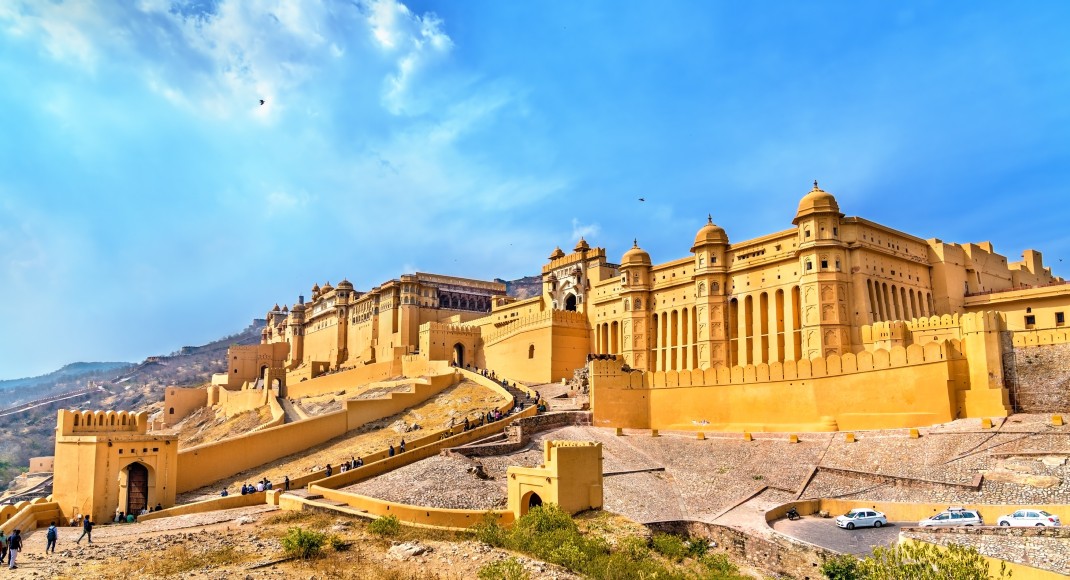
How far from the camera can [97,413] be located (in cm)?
3022

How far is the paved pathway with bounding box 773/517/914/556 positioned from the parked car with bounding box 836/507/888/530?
15cm

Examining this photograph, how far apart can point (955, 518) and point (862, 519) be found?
2427 millimetres

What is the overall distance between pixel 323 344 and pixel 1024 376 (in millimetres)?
65987

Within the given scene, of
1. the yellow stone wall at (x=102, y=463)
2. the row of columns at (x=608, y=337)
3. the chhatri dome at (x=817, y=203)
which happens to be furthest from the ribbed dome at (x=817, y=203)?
the yellow stone wall at (x=102, y=463)

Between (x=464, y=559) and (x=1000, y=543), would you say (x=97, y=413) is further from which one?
(x=1000, y=543)

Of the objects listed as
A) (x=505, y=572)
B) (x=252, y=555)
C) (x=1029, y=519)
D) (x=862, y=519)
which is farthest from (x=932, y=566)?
(x=252, y=555)

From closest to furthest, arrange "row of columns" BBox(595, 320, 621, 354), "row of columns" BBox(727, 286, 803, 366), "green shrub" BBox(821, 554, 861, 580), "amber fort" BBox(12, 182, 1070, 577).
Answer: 1. "green shrub" BBox(821, 554, 861, 580)
2. "amber fort" BBox(12, 182, 1070, 577)
3. "row of columns" BBox(727, 286, 803, 366)
4. "row of columns" BBox(595, 320, 621, 354)

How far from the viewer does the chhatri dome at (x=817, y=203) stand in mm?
37438

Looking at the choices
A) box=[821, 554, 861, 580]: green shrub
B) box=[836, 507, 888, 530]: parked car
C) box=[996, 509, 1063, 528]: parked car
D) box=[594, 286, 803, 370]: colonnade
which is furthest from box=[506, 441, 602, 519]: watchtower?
box=[594, 286, 803, 370]: colonnade

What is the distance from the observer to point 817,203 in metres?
37.6

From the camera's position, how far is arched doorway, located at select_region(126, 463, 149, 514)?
29.2m

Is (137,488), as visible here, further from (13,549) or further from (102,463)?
(13,549)

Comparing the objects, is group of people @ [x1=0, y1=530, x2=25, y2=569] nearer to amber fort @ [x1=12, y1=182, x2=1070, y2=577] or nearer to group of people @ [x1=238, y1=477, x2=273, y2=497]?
amber fort @ [x1=12, y1=182, x2=1070, y2=577]

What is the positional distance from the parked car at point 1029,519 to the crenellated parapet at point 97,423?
2966 cm
